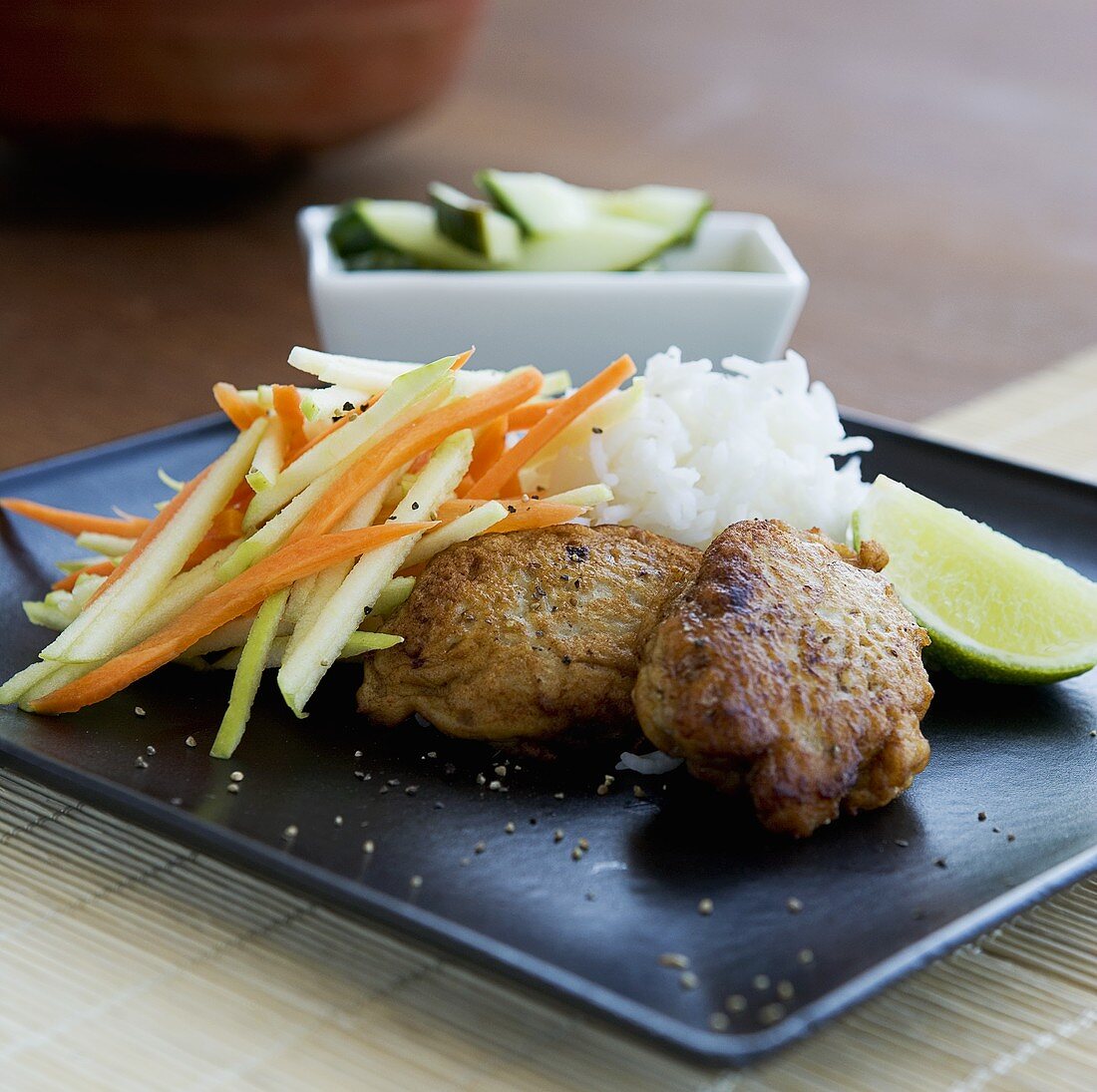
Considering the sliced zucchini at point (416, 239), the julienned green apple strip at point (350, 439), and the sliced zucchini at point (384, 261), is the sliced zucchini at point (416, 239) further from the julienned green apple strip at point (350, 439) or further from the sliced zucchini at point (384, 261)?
the julienned green apple strip at point (350, 439)

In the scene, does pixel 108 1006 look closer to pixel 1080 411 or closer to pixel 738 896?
pixel 738 896

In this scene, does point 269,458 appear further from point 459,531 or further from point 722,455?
point 722,455

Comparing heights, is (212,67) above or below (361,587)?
above

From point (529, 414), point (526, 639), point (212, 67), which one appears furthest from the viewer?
point (212, 67)

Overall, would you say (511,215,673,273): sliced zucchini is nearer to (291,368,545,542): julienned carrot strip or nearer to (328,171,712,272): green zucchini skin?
(328,171,712,272): green zucchini skin

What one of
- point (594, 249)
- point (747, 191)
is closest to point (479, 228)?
point (594, 249)

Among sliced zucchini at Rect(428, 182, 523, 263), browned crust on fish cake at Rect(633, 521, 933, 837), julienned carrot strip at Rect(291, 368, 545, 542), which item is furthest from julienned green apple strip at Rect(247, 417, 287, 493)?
sliced zucchini at Rect(428, 182, 523, 263)
